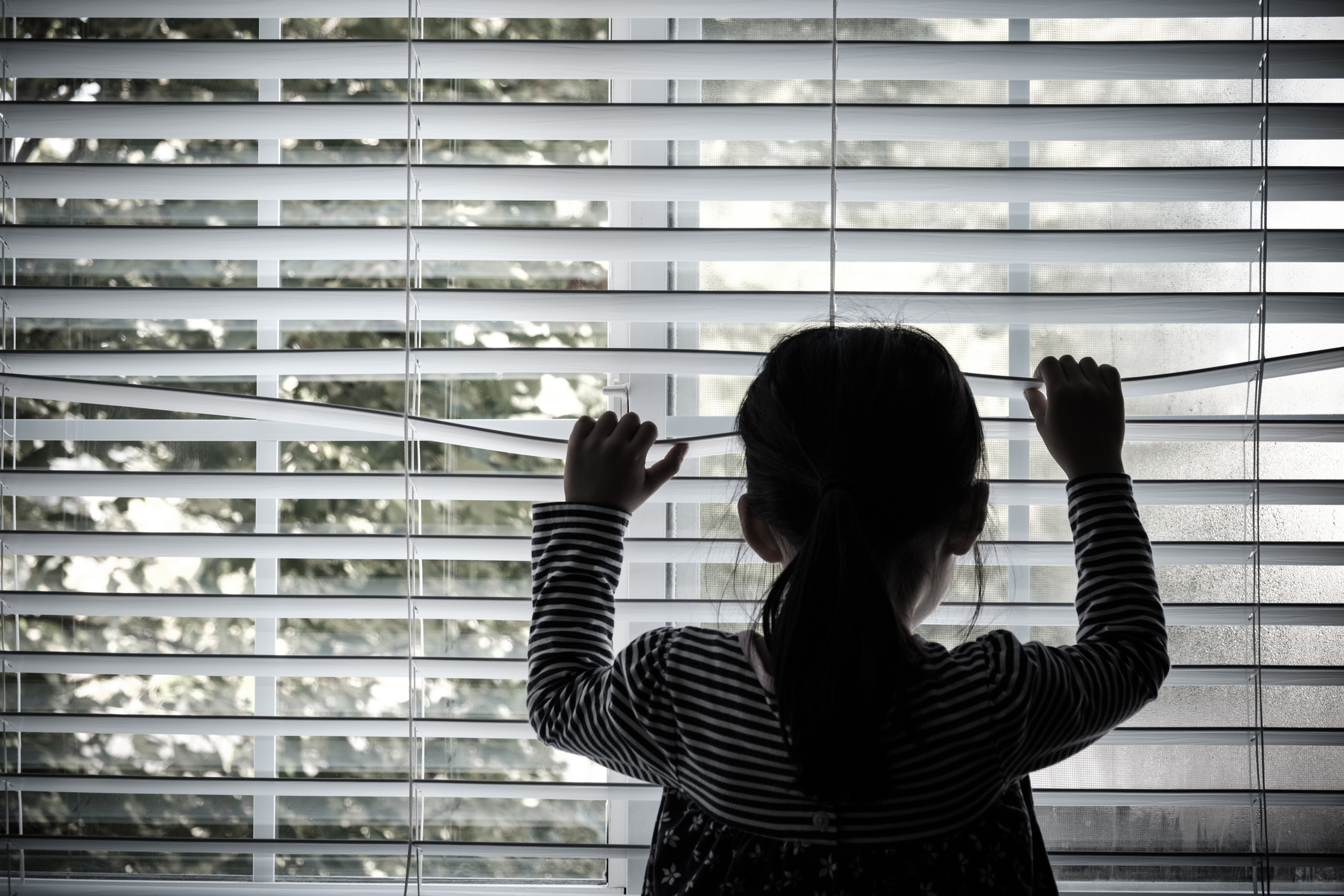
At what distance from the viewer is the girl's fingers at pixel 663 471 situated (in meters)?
0.89

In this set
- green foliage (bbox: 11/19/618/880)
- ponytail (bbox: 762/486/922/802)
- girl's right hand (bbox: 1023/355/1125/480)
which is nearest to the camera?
ponytail (bbox: 762/486/922/802)

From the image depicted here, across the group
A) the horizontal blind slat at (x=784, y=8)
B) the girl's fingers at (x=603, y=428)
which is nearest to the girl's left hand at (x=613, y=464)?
the girl's fingers at (x=603, y=428)

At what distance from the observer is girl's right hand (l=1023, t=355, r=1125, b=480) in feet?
2.84

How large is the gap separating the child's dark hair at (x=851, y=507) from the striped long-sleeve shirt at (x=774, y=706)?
0.11 feet

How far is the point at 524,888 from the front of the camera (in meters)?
1.05

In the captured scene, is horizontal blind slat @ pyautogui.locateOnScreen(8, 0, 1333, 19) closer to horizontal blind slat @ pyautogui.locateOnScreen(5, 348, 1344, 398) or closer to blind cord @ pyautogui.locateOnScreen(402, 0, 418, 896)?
blind cord @ pyautogui.locateOnScreen(402, 0, 418, 896)

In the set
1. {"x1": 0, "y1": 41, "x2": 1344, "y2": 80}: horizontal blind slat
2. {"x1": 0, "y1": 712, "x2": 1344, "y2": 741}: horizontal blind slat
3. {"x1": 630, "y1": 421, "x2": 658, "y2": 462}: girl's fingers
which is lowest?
{"x1": 0, "y1": 712, "x2": 1344, "y2": 741}: horizontal blind slat

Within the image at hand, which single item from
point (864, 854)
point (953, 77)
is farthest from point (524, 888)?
point (953, 77)

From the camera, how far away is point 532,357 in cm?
94

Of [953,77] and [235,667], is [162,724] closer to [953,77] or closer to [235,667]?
[235,667]

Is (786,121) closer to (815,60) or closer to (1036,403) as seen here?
(815,60)

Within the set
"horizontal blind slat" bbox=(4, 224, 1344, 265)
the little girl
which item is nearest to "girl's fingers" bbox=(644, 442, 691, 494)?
the little girl

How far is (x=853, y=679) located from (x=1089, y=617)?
0.30 metres

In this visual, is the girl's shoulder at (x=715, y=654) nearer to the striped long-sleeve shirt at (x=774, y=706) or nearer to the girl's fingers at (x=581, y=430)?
the striped long-sleeve shirt at (x=774, y=706)
